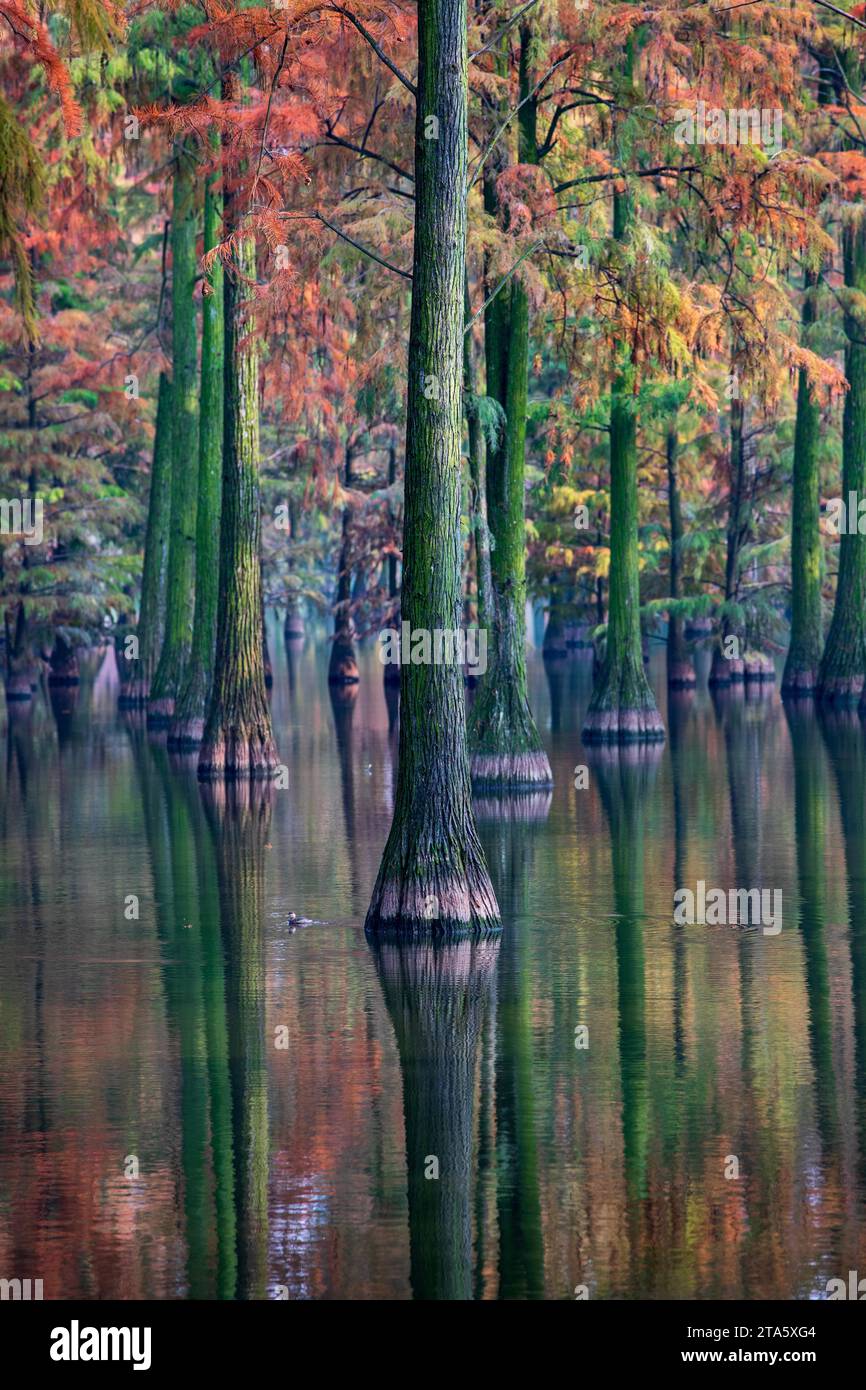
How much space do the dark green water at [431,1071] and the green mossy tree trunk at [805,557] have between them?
2159 centimetres

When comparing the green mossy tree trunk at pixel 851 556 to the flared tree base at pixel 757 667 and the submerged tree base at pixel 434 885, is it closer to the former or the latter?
the flared tree base at pixel 757 667

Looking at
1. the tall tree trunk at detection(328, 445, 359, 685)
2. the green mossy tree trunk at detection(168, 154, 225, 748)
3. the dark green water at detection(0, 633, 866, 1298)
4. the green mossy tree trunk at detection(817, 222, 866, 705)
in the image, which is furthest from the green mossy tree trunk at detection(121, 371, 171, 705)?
the dark green water at detection(0, 633, 866, 1298)

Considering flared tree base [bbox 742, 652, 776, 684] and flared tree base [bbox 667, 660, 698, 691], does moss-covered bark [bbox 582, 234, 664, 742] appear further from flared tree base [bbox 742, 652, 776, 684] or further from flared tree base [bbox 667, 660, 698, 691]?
flared tree base [bbox 742, 652, 776, 684]

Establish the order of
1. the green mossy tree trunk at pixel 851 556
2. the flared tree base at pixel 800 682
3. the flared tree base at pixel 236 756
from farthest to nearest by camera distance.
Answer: the flared tree base at pixel 800 682
the green mossy tree trunk at pixel 851 556
the flared tree base at pixel 236 756

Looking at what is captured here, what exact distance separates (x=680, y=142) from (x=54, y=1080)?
18.1 meters

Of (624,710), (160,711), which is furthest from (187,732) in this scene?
(624,710)

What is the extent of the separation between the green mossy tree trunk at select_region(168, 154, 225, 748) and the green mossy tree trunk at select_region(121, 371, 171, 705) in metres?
8.26

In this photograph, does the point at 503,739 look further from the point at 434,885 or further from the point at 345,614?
the point at 345,614

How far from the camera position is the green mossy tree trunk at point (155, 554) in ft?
146

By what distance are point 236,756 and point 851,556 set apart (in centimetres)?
1669

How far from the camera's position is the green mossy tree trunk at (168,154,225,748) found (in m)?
34.8

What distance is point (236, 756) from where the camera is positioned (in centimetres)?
2994

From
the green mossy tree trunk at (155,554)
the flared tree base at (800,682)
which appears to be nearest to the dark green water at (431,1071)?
the green mossy tree trunk at (155,554)
